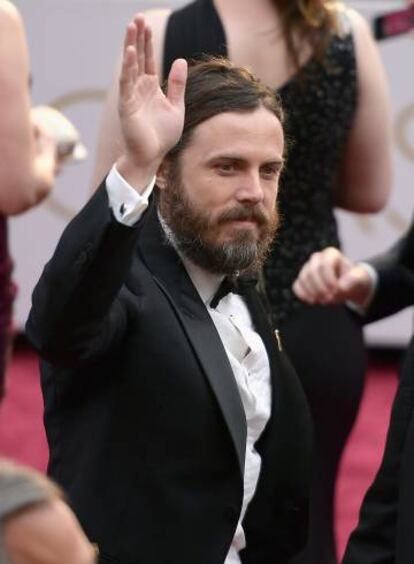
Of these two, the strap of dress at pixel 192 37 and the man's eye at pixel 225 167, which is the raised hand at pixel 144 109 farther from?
the strap of dress at pixel 192 37

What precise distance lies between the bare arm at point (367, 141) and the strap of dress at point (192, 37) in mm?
329

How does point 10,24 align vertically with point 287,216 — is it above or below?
above

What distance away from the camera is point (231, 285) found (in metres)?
2.99

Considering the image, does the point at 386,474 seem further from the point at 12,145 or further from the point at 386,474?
the point at 12,145

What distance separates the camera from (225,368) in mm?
2842

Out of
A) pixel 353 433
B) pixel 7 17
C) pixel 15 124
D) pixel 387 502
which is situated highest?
pixel 7 17

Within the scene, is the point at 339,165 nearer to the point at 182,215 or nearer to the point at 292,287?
the point at 292,287

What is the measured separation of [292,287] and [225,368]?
846 mm

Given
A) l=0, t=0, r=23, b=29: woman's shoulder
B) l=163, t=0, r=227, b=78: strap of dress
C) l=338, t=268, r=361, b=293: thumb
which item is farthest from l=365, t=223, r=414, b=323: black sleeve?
l=0, t=0, r=23, b=29: woman's shoulder

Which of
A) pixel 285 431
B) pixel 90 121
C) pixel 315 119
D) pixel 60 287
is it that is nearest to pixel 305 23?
pixel 315 119

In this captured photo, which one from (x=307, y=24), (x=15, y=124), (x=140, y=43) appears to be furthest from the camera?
(x=307, y=24)

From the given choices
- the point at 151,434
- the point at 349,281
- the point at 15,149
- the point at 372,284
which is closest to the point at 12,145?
the point at 15,149

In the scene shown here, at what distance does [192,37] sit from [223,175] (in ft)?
2.52

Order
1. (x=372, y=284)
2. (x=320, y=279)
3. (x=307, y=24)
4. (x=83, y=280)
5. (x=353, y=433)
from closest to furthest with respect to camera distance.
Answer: (x=83, y=280)
(x=320, y=279)
(x=372, y=284)
(x=307, y=24)
(x=353, y=433)
